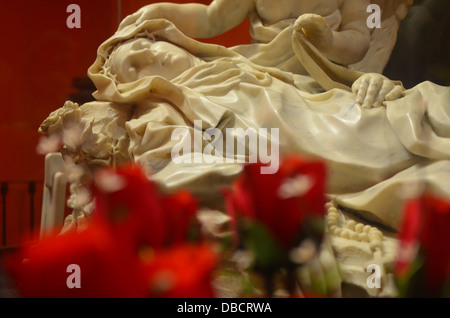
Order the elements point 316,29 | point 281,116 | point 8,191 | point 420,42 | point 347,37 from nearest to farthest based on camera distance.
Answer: point 8,191 < point 281,116 < point 316,29 < point 347,37 < point 420,42

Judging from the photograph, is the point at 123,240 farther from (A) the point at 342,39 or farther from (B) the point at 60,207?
(A) the point at 342,39

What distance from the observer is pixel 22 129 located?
0.86 metres

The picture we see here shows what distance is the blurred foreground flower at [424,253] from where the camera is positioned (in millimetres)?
284

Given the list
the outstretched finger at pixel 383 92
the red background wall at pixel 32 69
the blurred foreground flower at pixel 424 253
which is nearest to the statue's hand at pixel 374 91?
the outstretched finger at pixel 383 92

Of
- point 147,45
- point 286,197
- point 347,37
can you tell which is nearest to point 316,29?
point 347,37

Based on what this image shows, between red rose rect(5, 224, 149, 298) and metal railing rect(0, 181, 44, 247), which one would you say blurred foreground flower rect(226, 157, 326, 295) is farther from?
metal railing rect(0, 181, 44, 247)

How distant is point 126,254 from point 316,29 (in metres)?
1.23

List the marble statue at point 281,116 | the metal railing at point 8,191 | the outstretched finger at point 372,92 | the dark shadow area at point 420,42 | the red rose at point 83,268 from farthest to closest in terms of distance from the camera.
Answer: the dark shadow area at point 420,42, the outstretched finger at point 372,92, the marble statue at point 281,116, the metal railing at point 8,191, the red rose at point 83,268

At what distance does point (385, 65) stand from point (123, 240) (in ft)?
5.30

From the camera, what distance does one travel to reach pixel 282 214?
30cm

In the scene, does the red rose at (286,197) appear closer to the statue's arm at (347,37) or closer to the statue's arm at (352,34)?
the statue's arm at (347,37)

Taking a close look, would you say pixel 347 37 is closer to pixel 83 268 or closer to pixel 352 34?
pixel 352 34

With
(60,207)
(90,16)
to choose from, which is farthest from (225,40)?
(60,207)

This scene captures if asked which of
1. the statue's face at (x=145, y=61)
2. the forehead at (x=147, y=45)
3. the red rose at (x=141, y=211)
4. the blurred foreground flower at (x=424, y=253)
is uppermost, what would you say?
the forehead at (x=147, y=45)
